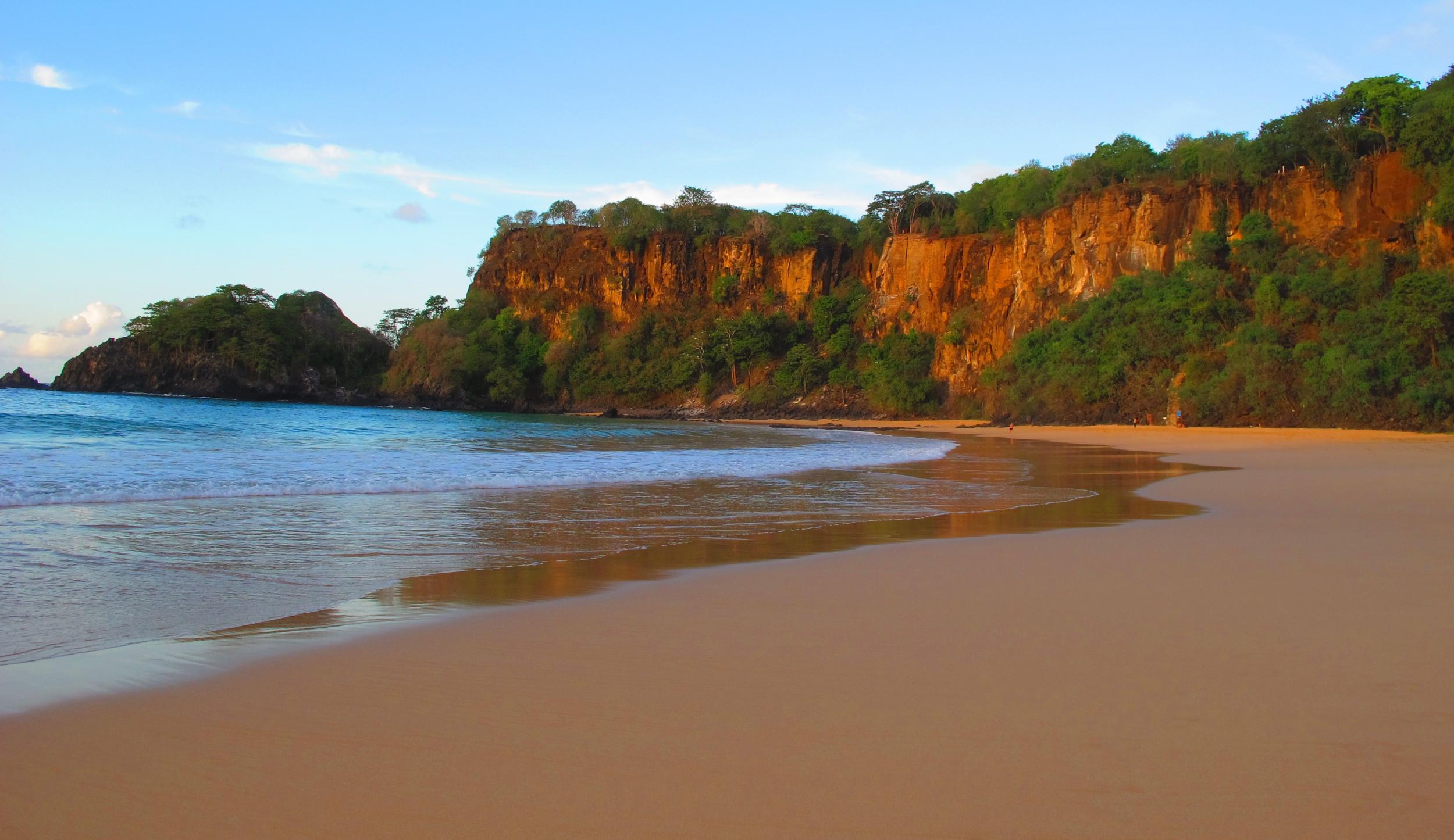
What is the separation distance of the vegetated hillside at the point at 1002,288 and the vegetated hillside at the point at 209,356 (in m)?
8.83

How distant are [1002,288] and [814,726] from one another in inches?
1896

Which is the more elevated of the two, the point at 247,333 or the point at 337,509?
the point at 247,333

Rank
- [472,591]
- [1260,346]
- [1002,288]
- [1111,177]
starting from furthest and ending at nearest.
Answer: [1002,288], [1111,177], [1260,346], [472,591]

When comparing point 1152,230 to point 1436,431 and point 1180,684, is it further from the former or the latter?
point 1180,684

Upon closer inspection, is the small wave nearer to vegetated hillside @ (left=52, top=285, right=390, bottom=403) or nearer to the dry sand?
the dry sand

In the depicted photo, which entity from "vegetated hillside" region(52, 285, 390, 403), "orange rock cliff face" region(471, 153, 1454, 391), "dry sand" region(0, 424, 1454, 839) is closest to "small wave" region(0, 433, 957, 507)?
"dry sand" region(0, 424, 1454, 839)

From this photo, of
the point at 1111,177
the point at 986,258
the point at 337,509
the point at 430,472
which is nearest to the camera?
the point at 337,509

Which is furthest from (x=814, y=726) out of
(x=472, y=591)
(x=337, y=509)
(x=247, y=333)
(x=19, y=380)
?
(x=19, y=380)

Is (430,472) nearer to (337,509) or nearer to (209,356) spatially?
(337,509)

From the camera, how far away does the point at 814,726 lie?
2758 millimetres

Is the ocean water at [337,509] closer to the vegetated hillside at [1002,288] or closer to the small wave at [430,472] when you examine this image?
the small wave at [430,472]

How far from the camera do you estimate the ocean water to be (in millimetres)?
4652

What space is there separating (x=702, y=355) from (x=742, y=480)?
161 ft

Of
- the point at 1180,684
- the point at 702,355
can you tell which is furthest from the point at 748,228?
the point at 1180,684
